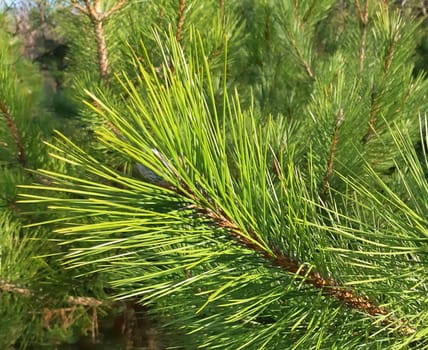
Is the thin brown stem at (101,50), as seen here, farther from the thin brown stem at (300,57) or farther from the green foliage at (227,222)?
the green foliage at (227,222)

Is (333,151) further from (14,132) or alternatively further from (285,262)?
(14,132)

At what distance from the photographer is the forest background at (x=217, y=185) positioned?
39 centimetres

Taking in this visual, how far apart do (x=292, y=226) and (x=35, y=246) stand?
0.90m

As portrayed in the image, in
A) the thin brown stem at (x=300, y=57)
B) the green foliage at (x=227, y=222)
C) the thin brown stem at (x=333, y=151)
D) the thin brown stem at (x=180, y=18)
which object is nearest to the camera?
the green foliage at (x=227, y=222)

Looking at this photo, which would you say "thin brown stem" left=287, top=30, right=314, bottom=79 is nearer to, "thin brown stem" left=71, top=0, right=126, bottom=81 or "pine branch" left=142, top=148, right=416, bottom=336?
"thin brown stem" left=71, top=0, right=126, bottom=81

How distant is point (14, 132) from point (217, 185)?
0.83 m

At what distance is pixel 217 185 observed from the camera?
1.30 feet

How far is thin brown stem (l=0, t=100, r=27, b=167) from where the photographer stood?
1046 mm

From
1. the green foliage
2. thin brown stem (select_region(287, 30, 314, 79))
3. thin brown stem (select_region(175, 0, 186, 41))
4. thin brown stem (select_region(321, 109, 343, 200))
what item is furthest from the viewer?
thin brown stem (select_region(287, 30, 314, 79))

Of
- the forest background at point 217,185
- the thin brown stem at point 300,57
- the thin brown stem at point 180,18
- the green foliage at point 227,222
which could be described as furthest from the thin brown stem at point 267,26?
the green foliage at point 227,222

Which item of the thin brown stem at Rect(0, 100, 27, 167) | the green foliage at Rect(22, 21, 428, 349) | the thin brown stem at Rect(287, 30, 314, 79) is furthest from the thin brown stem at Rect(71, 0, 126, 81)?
the green foliage at Rect(22, 21, 428, 349)

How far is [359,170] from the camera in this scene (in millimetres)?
1002

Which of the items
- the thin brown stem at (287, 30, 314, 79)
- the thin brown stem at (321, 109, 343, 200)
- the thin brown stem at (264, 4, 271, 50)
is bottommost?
the thin brown stem at (321, 109, 343, 200)

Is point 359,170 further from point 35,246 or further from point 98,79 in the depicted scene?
point 35,246
